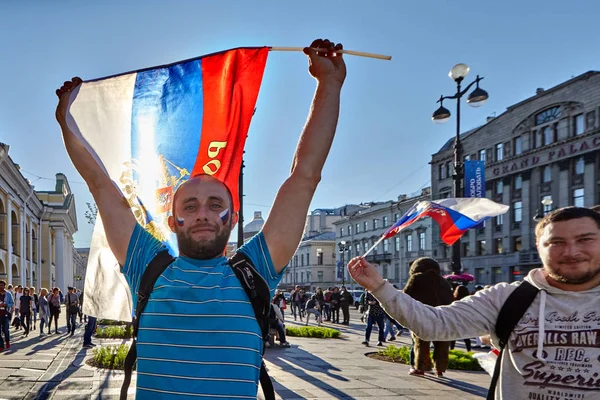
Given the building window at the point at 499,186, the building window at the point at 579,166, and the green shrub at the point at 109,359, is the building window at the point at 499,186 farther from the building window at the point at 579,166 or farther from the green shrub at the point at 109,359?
the green shrub at the point at 109,359

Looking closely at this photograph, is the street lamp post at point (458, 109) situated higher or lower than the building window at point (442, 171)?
lower

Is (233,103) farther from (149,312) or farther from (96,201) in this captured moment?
(149,312)

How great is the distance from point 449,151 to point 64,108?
54.5m

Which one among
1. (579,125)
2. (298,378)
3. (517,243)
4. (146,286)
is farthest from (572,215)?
(517,243)

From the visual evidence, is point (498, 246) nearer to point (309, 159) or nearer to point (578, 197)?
point (578, 197)

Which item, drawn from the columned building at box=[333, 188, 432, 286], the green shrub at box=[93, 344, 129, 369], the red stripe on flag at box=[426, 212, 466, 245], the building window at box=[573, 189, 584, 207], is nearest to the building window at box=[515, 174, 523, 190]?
the building window at box=[573, 189, 584, 207]

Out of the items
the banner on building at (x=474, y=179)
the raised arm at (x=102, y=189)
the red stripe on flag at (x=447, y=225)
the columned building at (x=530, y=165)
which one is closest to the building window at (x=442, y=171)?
the columned building at (x=530, y=165)

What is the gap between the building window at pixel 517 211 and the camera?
45.3m

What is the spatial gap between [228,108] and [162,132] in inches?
16.7

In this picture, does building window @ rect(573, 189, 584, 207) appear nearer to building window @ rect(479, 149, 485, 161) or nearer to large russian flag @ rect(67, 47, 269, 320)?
building window @ rect(479, 149, 485, 161)

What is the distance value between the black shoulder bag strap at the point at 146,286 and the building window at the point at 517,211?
1846 inches

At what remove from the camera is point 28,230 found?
40594 millimetres

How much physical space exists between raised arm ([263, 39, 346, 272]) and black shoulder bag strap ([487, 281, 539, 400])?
96 cm

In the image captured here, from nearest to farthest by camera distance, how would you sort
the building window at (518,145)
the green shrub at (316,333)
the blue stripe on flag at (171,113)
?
the blue stripe on flag at (171,113)
the green shrub at (316,333)
the building window at (518,145)
